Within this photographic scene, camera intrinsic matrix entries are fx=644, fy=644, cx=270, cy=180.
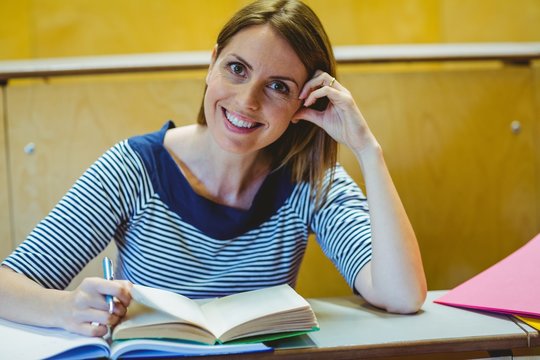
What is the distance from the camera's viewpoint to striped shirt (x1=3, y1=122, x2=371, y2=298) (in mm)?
1200

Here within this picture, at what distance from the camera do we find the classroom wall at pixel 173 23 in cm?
248

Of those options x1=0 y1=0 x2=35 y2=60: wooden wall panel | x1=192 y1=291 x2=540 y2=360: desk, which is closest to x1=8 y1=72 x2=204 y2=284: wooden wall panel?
x1=192 y1=291 x2=540 y2=360: desk

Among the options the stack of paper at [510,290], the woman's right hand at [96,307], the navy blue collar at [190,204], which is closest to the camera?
the woman's right hand at [96,307]

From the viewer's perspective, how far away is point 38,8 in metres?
2.52

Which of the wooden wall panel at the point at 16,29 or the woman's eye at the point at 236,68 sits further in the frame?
the wooden wall panel at the point at 16,29

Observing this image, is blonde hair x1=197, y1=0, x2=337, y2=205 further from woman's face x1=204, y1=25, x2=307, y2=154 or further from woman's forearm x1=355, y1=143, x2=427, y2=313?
woman's forearm x1=355, y1=143, x2=427, y2=313

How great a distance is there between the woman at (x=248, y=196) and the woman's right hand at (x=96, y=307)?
14 centimetres

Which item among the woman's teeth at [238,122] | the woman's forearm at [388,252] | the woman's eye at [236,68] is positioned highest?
the woman's eye at [236,68]

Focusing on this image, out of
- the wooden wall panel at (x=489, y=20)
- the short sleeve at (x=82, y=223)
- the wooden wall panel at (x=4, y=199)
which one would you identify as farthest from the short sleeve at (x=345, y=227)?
the wooden wall panel at (x=489, y=20)

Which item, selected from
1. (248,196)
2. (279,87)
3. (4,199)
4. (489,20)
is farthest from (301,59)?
(489,20)

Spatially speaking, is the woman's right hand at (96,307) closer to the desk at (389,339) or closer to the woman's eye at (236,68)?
the desk at (389,339)

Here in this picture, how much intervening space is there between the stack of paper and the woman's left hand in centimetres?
32

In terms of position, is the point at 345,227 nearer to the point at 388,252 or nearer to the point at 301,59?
the point at 388,252

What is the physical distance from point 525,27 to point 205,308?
5.84 ft
